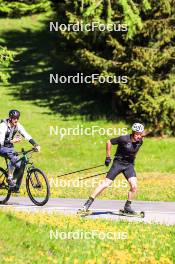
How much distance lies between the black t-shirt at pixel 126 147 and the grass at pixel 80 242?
1.55 metres

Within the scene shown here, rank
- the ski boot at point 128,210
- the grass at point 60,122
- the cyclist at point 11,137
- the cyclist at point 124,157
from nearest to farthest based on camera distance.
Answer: the cyclist at point 124,157
the ski boot at point 128,210
the cyclist at point 11,137
the grass at point 60,122

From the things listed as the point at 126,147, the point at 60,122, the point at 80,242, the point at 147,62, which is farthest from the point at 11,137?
the point at 60,122

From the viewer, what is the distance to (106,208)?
15938mm

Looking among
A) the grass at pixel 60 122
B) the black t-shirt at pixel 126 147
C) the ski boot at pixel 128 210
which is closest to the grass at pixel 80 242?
the ski boot at pixel 128 210

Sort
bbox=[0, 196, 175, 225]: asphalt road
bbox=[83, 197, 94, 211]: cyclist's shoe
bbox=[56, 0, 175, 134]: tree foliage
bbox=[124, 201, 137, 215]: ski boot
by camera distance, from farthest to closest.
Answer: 1. bbox=[56, 0, 175, 134]: tree foliage
2. bbox=[124, 201, 137, 215]: ski boot
3. bbox=[0, 196, 175, 225]: asphalt road
4. bbox=[83, 197, 94, 211]: cyclist's shoe

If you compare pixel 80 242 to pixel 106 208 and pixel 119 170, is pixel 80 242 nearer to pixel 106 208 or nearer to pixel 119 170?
pixel 119 170

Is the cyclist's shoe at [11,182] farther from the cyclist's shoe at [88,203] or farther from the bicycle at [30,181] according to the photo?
the cyclist's shoe at [88,203]

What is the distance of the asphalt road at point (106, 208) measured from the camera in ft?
47.2

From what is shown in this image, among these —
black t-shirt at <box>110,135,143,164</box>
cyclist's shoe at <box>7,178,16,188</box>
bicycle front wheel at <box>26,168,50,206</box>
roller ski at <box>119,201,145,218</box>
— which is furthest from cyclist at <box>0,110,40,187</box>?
roller ski at <box>119,201,145,218</box>

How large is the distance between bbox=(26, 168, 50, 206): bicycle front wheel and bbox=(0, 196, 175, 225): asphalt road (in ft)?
0.64

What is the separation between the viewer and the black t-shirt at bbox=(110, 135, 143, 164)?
1397cm

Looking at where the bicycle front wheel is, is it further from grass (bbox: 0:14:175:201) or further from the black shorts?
grass (bbox: 0:14:175:201)

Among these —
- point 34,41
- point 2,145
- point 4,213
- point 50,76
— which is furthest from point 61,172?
point 34,41

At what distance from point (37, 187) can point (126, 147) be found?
2.47 meters
